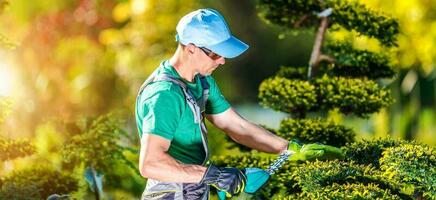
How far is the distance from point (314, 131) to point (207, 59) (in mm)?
2967

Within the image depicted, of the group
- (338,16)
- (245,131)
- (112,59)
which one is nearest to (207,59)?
(245,131)

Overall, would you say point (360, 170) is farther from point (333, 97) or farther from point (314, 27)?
point (314, 27)

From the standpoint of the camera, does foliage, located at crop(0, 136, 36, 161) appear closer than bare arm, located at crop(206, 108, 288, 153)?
No

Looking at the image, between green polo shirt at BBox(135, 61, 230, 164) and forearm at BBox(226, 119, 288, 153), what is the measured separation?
52cm

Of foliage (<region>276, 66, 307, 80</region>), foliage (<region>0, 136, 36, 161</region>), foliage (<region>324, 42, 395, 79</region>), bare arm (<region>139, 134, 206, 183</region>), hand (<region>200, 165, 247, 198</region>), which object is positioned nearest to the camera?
bare arm (<region>139, 134, 206, 183</region>)

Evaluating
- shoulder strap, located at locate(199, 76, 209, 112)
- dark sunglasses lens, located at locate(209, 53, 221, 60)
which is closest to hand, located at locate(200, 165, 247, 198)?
shoulder strap, located at locate(199, 76, 209, 112)

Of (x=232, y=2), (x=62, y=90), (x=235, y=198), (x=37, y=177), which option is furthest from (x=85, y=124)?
(x=232, y=2)

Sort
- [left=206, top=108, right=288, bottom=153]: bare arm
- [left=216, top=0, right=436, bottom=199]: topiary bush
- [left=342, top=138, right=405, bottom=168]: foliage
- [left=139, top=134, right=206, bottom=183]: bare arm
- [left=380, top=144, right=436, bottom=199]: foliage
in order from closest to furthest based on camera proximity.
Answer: [left=139, top=134, right=206, bottom=183]: bare arm, [left=380, top=144, right=436, bottom=199]: foliage, [left=206, top=108, right=288, bottom=153]: bare arm, [left=342, top=138, right=405, bottom=168]: foliage, [left=216, top=0, right=436, bottom=199]: topiary bush

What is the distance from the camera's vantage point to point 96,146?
8891 millimetres

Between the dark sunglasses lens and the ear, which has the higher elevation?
the ear

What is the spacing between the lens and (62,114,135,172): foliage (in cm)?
877

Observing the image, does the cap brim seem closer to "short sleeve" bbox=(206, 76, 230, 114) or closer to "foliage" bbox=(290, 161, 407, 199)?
"short sleeve" bbox=(206, 76, 230, 114)

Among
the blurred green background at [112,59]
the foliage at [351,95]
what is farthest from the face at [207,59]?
the blurred green background at [112,59]

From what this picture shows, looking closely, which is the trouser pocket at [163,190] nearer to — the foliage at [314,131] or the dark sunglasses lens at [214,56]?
the dark sunglasses lens at [214,56]
